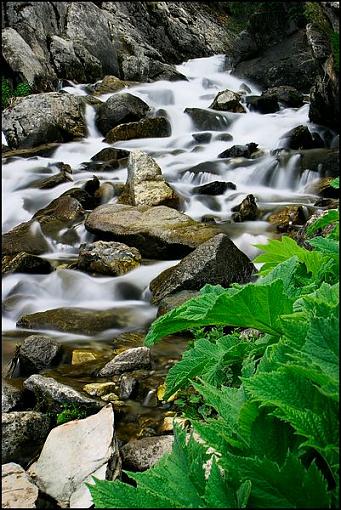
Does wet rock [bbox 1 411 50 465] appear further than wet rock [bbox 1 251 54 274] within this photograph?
No

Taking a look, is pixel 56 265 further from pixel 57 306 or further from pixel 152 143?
pixel 152 143

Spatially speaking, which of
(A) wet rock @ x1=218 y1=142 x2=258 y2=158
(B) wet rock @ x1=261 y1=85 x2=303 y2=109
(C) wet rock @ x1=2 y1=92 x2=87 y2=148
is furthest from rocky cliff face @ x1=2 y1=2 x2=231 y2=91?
(A) wet rock @ x1=218 y1=142 x2=258 y2=158

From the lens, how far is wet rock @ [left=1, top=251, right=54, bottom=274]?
6.88 meters

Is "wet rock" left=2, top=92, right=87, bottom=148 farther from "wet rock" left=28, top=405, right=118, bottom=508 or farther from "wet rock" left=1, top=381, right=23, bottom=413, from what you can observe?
"wet rock" left=28, top=405, right=118, bottom=508

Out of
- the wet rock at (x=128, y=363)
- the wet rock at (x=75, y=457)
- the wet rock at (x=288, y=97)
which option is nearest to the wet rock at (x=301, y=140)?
the wet rock at (x=288, y=97)

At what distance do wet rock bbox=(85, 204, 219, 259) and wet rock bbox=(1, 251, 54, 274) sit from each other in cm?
118

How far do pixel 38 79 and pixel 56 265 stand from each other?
1191 centimetres

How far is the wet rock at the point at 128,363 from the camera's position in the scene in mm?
4086

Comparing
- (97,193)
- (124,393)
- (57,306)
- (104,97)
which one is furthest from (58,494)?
(104,97)

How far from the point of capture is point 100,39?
827 inches

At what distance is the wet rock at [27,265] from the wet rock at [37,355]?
2.48 meters

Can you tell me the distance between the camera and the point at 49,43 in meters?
19.1

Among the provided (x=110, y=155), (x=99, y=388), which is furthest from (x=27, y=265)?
(x=110, y=155)

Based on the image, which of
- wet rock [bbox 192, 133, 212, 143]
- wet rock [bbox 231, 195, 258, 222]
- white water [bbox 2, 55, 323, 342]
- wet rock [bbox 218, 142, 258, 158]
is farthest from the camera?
wet rock [bbox 192, 133, 212, 143]
